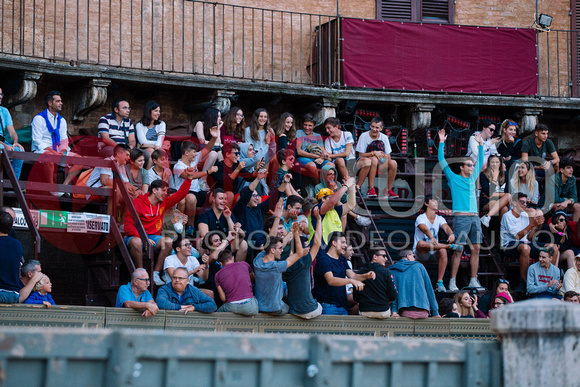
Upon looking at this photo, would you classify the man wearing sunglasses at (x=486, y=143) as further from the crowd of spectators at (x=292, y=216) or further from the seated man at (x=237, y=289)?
the seated man at (x=237, y=289)

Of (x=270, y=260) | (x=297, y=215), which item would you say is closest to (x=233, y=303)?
(x=270, y=260)

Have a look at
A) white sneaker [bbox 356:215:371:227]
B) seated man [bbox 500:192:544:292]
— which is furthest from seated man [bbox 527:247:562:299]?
white sneaker [bbox 356:215:371:227]

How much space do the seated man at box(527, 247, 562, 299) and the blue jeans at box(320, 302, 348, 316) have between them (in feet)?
12.1

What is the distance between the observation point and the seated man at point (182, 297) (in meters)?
12.2

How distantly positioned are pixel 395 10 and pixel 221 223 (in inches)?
305

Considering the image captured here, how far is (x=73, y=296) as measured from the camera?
1590cm

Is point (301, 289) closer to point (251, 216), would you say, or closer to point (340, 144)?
point (251, 216)

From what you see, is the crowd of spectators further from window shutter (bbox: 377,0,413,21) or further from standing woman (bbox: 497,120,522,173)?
window shutter (bbox: 377,0,413,21)

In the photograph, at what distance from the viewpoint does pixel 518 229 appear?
16188mm

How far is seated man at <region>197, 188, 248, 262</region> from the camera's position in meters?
13.8

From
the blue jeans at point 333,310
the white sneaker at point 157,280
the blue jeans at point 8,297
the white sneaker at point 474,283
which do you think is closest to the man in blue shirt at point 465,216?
the white sneaker at point 474,283

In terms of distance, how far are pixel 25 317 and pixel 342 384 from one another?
5161mm

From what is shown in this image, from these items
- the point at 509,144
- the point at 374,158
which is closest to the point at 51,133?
the point at 374,158

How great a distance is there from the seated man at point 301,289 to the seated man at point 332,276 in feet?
1.32
